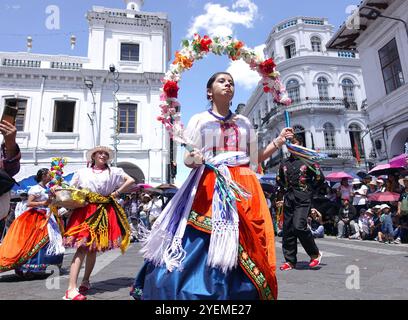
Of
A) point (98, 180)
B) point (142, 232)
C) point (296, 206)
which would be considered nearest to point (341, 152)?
point (296, 206)

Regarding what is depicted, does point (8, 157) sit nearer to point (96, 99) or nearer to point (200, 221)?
point (200, 221)

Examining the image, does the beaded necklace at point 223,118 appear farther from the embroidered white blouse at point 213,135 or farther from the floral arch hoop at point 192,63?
the floral arch hoop at point 192,63

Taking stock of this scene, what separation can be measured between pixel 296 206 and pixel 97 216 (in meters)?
3.10

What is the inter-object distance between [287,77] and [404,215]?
2607 centimetres

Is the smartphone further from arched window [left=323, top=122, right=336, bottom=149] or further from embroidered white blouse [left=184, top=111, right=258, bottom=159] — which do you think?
arched window [left=323, top=122, right=336, bottom=149]

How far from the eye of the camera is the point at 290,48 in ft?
110

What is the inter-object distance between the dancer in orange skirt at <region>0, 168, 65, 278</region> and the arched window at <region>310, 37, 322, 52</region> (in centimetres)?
3287

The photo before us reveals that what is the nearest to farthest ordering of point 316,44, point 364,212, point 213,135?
point 213,135 → point 364,212 → point 316,44

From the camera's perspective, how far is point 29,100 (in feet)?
64.0

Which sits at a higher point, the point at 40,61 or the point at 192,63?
the point at 40,61

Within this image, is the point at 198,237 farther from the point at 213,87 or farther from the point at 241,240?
the point at 213,87

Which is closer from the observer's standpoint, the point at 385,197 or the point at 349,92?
the point at 385,197

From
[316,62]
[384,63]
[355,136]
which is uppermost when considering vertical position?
[316,62]

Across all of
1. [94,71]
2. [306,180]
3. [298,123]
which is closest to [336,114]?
[298,123]
